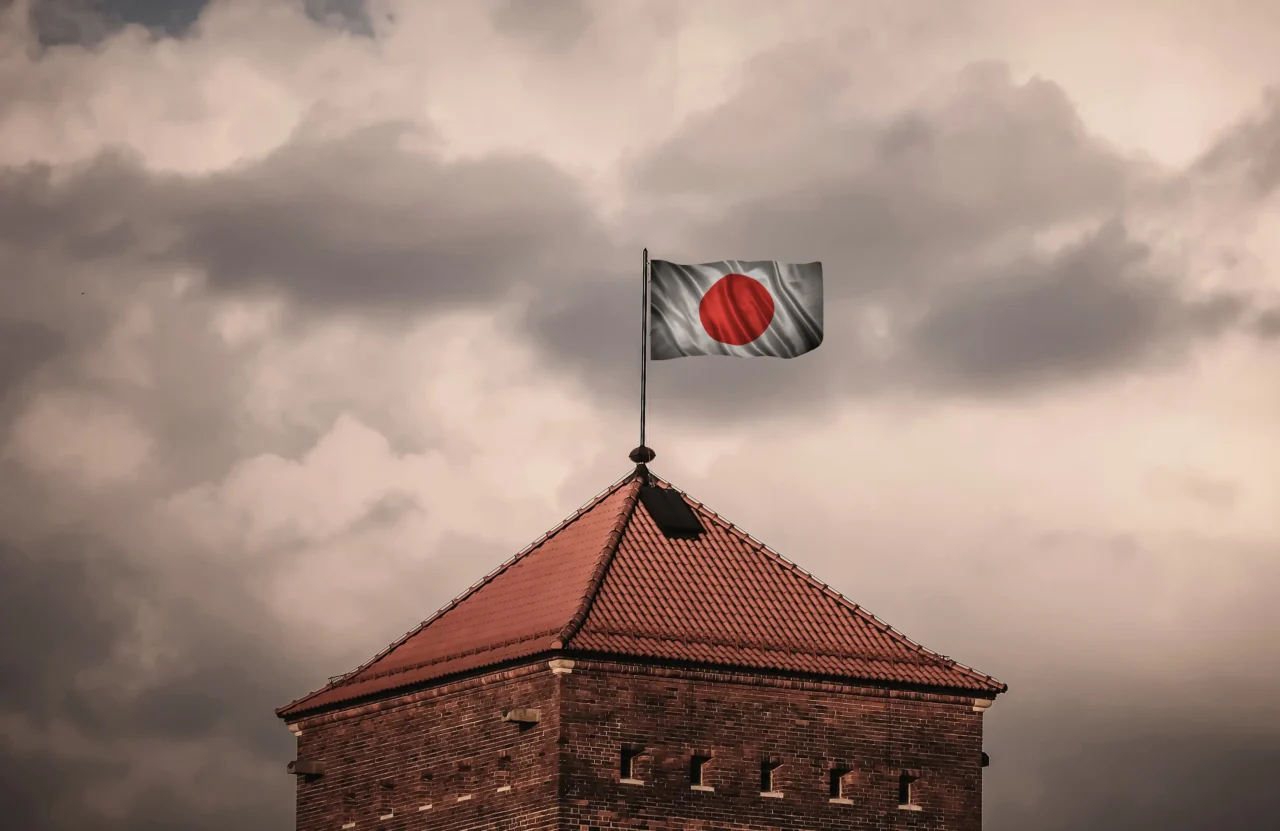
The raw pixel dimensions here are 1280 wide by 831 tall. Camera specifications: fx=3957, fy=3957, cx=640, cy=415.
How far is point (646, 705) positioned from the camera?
71125 millimetres

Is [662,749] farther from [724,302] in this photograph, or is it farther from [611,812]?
[724,302]

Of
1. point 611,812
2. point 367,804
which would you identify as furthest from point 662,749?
point 367,804

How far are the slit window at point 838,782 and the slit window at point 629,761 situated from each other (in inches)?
148

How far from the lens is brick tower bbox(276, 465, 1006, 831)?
7081 cm

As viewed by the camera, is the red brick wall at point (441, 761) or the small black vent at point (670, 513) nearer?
the red brick wall at point (441, 761)

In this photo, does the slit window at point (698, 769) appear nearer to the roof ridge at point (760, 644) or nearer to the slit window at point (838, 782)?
the roof ridge at point (760, 644)

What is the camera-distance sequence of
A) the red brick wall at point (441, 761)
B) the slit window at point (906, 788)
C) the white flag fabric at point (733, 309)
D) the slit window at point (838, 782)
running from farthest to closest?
the white flag fabric at point (733, 309)
the slit window at point (906, 788)
the slit window at point (838, 782)
the red brick wall at point (441, 761)

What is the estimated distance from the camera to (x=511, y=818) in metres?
70.8

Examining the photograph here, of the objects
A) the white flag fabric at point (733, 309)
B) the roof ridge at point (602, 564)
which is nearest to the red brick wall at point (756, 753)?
the roof ridge at point (602, 564)

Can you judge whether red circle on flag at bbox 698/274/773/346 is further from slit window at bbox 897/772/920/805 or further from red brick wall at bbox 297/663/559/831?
slit window at bbox 897/772/920/805

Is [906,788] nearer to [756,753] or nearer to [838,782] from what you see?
[838,782]

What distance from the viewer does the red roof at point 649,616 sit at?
71875 millimetres

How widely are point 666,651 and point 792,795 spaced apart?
3.50 metres

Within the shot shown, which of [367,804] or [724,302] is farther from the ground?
[724,302]
